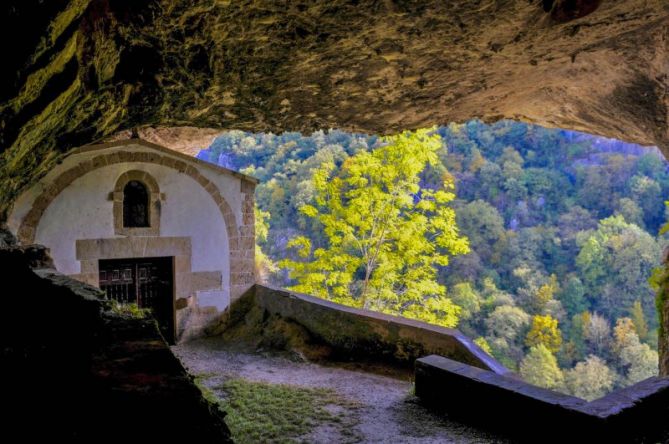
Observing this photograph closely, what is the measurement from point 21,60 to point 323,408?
3547 mm

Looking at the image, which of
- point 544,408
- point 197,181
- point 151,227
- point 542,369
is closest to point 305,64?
point 544,408

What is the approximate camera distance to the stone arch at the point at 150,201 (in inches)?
297

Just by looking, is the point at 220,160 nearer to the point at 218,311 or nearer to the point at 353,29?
the point at 218,311

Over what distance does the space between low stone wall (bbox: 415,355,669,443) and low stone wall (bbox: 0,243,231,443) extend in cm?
255

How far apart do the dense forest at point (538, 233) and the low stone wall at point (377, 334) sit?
15.7 meters

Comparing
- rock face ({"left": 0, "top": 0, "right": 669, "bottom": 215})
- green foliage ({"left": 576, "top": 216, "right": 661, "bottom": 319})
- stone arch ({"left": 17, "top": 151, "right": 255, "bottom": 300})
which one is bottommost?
green foliage ({"left": 576, "top": 216, "right": 661, "bottom": 319})

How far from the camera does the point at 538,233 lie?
39500 mm

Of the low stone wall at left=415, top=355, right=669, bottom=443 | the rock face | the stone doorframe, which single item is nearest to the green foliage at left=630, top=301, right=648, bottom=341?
the rock face

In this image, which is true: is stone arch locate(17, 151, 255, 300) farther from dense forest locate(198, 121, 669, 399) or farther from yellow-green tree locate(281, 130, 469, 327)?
dense forest locate(198, 121, 669, 399)

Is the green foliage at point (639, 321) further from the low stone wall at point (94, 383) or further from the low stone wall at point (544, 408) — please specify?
the low stone wall at point (94, 383)

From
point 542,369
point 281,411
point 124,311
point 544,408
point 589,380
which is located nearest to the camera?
point 124,311

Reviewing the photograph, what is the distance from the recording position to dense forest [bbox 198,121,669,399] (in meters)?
30.5

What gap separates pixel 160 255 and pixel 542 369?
26962 mm

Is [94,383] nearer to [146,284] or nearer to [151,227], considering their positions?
[151,227]
